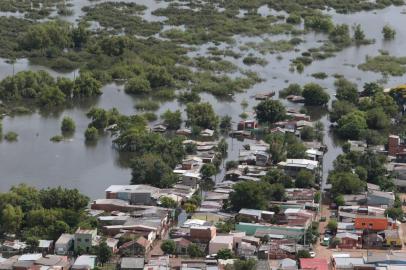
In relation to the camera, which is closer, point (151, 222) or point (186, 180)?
point (151, 222)

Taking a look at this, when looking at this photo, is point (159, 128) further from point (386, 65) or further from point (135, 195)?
point (386, 65)

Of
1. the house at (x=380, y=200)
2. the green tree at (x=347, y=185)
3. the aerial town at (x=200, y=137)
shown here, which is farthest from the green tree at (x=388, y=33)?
the house at (x=380, y=200)

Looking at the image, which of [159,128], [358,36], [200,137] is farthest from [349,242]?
[358,36]

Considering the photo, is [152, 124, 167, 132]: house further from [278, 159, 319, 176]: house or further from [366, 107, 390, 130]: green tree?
[366, 107, 390, 130]: green tree

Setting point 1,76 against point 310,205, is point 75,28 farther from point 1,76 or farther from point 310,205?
point 310,205

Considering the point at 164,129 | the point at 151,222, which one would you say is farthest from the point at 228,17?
the point at 151,222


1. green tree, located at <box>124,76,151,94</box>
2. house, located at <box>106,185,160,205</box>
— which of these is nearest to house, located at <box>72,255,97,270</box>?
house, located at <box>106,185,160,205</box>

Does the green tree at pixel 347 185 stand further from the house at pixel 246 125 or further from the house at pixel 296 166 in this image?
the house at pixel 246 125
